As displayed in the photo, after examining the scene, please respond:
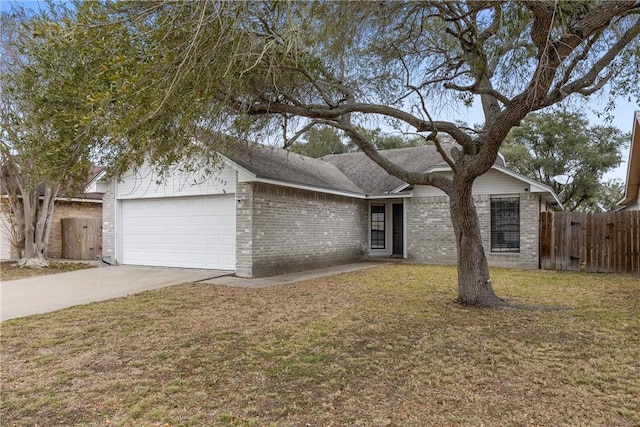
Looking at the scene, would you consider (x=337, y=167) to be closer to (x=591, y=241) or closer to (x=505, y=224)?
(x=505, y=224)

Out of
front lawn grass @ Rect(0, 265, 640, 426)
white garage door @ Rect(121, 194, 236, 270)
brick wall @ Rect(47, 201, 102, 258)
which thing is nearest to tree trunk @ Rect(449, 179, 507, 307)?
front lawn grass @ Rect(0, 265, 640, 426)

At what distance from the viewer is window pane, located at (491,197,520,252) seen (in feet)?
48.4

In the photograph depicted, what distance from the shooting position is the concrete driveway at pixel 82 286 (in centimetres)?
787

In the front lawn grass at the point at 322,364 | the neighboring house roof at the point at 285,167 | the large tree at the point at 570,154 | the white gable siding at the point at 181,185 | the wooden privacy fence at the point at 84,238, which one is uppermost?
the large tree at the point at 570,154

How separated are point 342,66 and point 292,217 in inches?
232

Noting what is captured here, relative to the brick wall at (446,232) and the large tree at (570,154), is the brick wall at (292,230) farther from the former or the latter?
the large tree at (570,154)

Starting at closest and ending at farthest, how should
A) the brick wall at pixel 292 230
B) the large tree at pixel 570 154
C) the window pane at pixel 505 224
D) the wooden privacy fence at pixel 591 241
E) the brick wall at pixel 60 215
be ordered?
the brick wall at pixel 292 230 → the wooden privacy fence at pixel 591 241 → the window pane at pixel 505 224 → the brick wall at pixel 60 215 → the large tree at pixel 570 154

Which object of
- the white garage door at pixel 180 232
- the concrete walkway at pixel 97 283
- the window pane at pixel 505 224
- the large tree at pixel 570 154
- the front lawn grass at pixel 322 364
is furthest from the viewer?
the large tree at pixel 570 154

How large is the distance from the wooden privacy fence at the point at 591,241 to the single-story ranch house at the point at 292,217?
0.48m

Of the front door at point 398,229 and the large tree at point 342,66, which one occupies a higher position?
the large tree at point 342,66

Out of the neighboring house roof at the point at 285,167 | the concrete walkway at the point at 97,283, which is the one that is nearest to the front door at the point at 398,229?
the neighboring house roof at the point at 285,167

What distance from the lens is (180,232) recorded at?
1274cm

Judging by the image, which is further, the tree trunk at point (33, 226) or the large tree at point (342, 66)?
the tree trunk at point (33, 226)

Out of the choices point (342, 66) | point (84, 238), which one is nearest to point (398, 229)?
point (342, 66)
